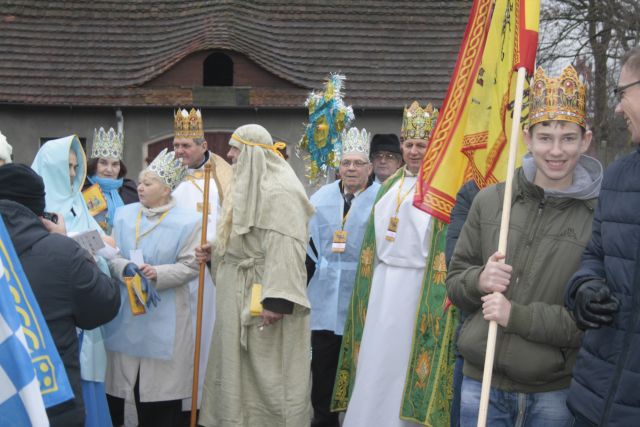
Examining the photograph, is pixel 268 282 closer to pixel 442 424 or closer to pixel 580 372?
pixel 442 424

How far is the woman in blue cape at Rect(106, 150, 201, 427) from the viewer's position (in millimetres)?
6293

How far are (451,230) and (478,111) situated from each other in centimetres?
80

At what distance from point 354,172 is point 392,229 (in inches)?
60.5

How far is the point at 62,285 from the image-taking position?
4.06m

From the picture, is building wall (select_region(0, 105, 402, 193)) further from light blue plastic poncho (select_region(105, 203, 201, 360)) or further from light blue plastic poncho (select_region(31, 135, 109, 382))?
light blue plastic poncho (select_region(31, 135, 109, 382))

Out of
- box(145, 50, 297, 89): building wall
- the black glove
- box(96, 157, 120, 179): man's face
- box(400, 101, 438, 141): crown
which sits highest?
box(145, 50, 297, 89): building wall

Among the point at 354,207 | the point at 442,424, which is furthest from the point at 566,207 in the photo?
the point at 354,207

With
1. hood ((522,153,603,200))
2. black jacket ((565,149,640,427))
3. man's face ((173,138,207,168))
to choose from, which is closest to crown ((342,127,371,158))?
man's face ((173,138,207,168))

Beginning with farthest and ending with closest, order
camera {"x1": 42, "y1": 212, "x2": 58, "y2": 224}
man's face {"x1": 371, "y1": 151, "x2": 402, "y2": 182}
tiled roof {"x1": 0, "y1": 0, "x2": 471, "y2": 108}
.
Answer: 1. tiled roof {"x1": 0, "y1": 0, "x2": 471, "y2": 108}
2. man's face {"x1": 371, "y1": 151, "x2": 402, "y2": 182}
3. camera {"x1": 42, "y1": 212, "x2": 58, "y2": 224}

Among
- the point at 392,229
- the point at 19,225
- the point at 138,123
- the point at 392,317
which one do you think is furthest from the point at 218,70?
the point at 19,225

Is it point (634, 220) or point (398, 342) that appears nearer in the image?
point (634, 220)

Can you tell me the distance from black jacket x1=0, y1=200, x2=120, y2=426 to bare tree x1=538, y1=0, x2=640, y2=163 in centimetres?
1794

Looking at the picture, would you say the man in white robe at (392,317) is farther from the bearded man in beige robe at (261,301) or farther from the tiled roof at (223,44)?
the tiled roof at (223,44)

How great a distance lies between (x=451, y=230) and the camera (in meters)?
4.42
